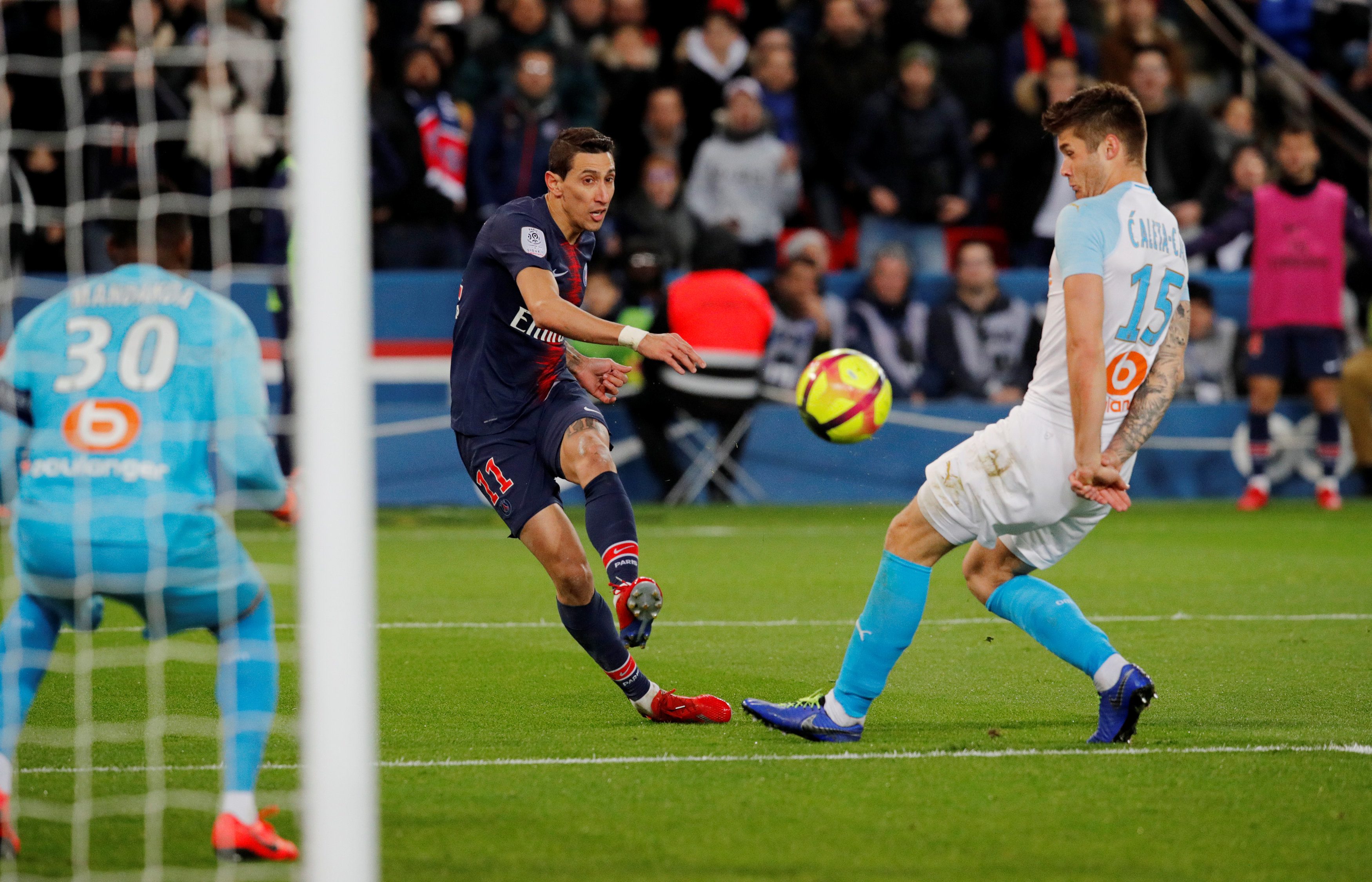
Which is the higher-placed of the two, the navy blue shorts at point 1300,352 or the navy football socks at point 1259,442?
the navy blue shorts at point 1300,352

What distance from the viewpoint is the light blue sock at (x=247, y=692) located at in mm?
4066

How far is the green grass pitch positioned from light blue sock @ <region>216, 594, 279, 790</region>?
0.82 ft

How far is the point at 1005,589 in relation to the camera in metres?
5.49

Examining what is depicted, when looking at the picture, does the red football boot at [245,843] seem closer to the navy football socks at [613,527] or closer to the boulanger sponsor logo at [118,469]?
the boulanger sponsor logo at [118,469]

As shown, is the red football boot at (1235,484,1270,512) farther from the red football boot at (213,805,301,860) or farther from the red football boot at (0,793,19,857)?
the red football boot at (0,793,19,857)

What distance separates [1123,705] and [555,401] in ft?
7.47

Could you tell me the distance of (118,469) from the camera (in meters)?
4.07

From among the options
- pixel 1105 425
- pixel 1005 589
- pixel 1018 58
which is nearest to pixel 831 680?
pixel 1005 589

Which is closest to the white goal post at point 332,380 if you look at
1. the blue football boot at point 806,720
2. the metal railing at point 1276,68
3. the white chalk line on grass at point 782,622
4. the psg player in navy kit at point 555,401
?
the psg player in navy kit at point 555,401

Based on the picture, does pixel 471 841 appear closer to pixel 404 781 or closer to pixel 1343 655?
pixel 404 781

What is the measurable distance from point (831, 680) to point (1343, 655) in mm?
2272

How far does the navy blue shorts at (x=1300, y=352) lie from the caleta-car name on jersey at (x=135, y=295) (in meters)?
10.5

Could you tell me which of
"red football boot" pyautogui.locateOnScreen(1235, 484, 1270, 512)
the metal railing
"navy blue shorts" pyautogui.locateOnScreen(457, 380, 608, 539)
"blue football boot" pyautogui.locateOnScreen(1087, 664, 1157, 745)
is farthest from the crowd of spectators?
"blue football boot" pyautogui.locateOnScreen(1087, 664, 1157, 745)

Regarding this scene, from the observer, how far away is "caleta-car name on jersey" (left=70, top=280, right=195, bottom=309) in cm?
→ 417
